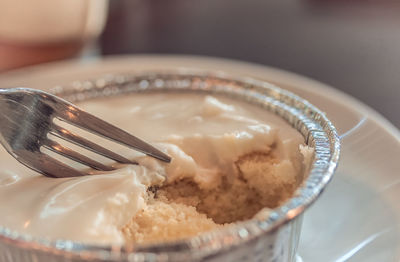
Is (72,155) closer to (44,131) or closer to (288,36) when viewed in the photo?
(44,131)

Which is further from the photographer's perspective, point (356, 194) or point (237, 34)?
point (237, 34)

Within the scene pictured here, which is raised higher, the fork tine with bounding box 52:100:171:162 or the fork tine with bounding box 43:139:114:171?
the fork tine with bounding box 52:100:171:162

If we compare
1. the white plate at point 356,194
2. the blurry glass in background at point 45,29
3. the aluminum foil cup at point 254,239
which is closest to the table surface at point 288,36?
the blurry glass in background at point 45,29

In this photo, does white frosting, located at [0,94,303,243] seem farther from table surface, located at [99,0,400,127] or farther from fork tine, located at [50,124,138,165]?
table surface, located at [99,0,400,127]

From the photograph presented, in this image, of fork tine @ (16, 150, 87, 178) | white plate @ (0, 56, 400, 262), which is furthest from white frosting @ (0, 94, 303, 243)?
white plate @ (0, 56, 400, 262)

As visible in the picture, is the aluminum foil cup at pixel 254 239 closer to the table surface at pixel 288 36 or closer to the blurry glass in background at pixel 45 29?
the table surface at pixel 288 36

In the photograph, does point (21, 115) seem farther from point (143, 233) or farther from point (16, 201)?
point (143, 233)

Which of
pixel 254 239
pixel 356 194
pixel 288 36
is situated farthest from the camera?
pixel 288 36

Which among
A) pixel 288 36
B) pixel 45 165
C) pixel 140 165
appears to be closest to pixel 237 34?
pixel 288 36
